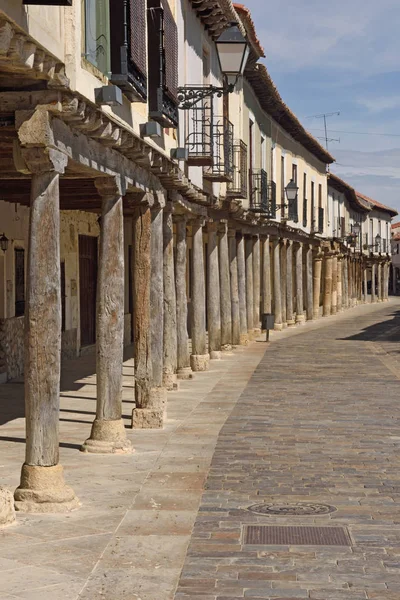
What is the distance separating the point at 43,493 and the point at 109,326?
2.88m

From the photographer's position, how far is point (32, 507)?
27.3 feet

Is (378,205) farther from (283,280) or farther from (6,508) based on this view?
(6,508)

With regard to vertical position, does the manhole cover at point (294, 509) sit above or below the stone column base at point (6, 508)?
below

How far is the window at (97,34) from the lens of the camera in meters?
9.65

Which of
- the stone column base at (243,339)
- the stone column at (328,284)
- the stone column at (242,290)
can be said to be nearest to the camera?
the stone column at (242,290)

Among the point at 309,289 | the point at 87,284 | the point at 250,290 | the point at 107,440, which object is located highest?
the point at 87,284

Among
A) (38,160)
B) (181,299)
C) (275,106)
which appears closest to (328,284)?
(275,106)

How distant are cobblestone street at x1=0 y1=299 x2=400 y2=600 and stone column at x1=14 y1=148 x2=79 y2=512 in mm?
284

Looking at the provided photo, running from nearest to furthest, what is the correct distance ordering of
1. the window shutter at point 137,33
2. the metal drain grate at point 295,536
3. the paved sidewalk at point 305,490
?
the paved sidewalk at point 305,490 < the metal drain grate at point 295,536 < the window shutter at point 137,33

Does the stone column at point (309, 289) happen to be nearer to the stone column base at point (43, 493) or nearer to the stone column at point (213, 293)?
the stone column at point (213, 293)

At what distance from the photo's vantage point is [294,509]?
27.4 feet

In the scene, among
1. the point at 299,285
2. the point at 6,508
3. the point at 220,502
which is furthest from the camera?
the point at 299,285

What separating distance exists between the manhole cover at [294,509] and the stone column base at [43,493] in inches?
54.4

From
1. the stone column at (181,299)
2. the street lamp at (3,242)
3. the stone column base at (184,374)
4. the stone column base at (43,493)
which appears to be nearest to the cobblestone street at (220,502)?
the stone column base at (43,493)
